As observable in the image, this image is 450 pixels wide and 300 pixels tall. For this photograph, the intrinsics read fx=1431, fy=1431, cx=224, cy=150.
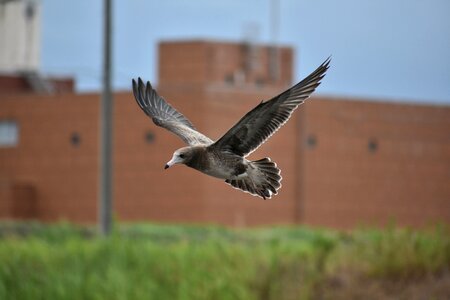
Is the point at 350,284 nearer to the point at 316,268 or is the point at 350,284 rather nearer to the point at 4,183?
A: the point at 316,268

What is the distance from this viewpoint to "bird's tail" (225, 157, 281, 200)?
18.5 feet

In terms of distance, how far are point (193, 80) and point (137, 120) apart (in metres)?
4.85

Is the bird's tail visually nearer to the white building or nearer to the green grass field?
the white building

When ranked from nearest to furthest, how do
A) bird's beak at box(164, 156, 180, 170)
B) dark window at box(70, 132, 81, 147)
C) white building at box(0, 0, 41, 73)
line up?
bird's beak at box(164, 156, 180, 170) < white building at box(0, 0, 41, 73) < dark window at box(70, 132, 81, 147)

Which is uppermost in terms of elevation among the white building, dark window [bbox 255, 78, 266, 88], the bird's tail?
the white building

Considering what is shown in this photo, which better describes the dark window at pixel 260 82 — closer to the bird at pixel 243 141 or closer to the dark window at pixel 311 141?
the dark window at pixel 311 141

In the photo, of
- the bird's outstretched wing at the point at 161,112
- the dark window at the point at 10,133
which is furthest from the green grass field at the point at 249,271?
the dark window at the point at 10,133

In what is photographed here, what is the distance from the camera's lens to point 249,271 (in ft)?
55.9

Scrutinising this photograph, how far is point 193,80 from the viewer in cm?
4231

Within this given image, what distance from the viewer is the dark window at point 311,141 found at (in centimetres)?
3966

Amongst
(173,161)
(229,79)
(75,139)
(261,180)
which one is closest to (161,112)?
(261,180)

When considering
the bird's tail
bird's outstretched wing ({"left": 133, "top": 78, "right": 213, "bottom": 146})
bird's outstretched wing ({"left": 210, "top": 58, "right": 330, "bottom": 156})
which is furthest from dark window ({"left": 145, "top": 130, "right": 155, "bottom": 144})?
bird's outstretched wing ({"left": 210, "top": 58, "right": 330, "bottom": 156})

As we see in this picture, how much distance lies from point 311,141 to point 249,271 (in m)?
22.9

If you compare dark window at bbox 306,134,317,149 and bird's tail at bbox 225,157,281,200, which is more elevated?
bird's tail at bbox 225,157,281,200
